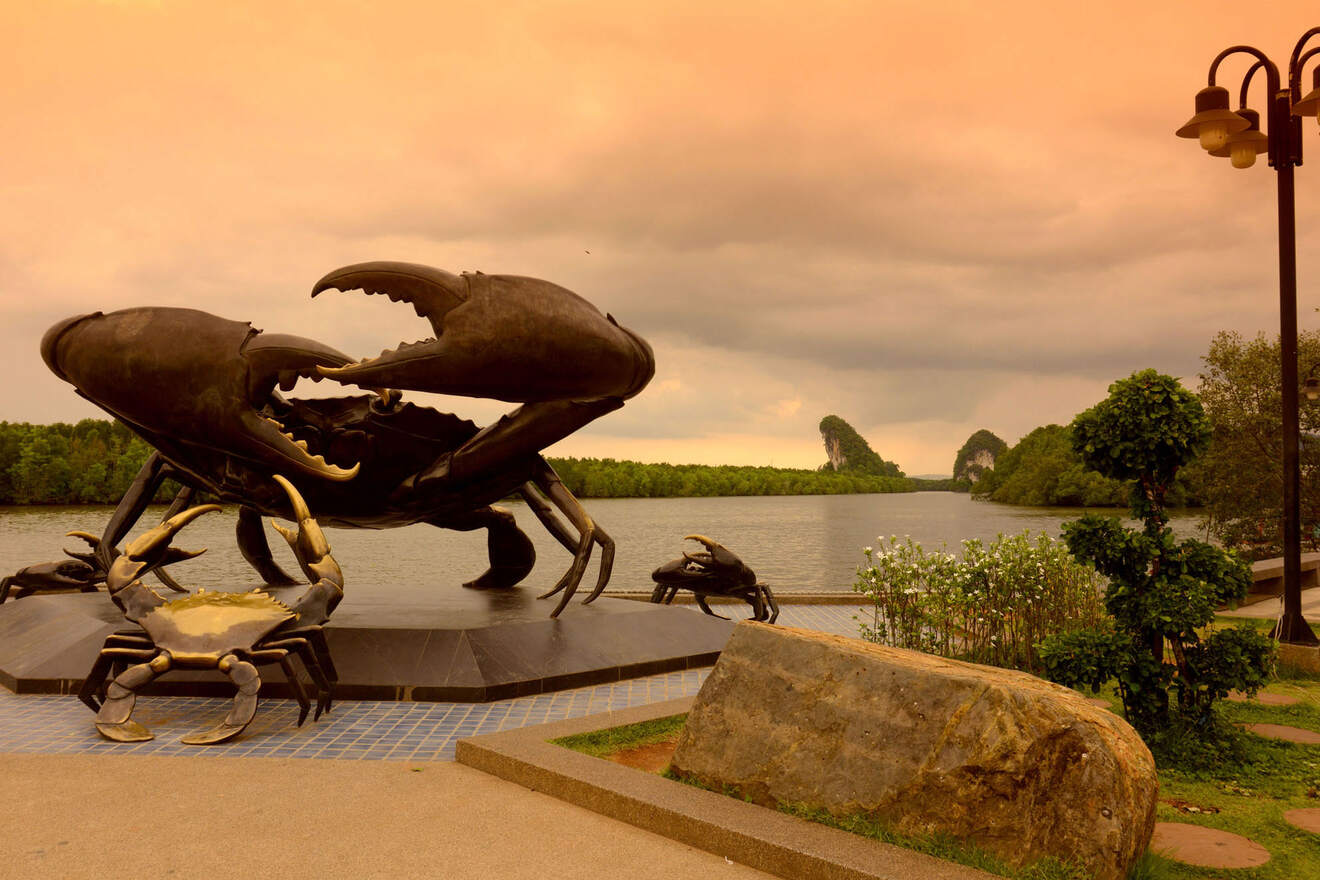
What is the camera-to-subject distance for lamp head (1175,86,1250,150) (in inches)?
344

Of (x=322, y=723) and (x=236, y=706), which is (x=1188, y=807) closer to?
(x=322, y=723)

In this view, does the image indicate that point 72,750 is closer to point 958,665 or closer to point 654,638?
point 654,638

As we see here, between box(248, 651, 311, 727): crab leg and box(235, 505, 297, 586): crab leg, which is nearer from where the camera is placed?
box(248, 651, 311, 727): crab leg

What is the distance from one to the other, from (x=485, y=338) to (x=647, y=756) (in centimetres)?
369

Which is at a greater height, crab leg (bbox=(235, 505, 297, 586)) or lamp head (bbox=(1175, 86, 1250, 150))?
lamp head (bbox=(1175, 86, 1250, 150))

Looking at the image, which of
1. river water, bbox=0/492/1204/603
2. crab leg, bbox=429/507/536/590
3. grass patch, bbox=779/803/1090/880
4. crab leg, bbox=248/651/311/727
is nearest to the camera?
grass patch, bbox=779/803/1090/880

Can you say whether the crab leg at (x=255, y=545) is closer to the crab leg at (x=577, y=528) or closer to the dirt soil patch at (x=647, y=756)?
the crab leg at (x=577, y=528)

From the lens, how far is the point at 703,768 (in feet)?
17.3

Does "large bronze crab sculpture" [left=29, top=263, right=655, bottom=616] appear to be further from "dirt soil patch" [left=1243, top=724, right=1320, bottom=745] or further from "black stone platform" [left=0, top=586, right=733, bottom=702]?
"dirt soil patch" [left=1243, top=724, right=1320, bottom=745]

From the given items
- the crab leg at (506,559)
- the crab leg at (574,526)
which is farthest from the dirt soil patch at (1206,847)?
the crab leg at (506,559)

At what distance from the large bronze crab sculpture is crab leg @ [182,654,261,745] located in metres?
2.36

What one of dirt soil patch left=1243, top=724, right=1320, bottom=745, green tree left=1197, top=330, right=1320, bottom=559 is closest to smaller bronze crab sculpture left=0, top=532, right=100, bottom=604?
dirt soil patch left=1243, top=724, right=1320, bottom=745

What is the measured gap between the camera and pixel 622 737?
6.47 meters

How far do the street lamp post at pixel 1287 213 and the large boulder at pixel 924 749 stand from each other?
21.4 feet
